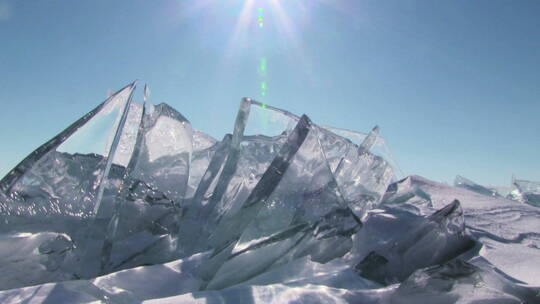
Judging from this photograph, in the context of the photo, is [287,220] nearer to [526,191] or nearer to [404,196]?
[404,196]

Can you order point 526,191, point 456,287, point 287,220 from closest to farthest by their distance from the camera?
point 456,287, point 287,220, point 526,191

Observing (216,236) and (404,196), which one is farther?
(404,196)

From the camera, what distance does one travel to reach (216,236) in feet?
5.37

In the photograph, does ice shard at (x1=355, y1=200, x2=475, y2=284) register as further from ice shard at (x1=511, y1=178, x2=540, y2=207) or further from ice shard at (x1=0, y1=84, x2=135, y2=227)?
ice shard at (x1=511, y1=178, x2=540, y2=207)

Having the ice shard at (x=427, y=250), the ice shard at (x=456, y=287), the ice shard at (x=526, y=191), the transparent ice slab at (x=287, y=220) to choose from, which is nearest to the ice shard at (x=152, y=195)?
the transparent ice slab at (x=287, y=220)

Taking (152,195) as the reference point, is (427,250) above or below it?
below

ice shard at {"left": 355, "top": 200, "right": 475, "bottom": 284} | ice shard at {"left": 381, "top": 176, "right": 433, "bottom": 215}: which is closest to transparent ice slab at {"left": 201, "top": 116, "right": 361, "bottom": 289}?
ice shard at {"left": 355, "top": 200, "right": 475, "bottom": 284}

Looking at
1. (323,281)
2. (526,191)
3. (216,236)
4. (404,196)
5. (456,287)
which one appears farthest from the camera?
(526,191)

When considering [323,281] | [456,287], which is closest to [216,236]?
→ [323,281]

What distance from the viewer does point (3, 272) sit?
4.52ft

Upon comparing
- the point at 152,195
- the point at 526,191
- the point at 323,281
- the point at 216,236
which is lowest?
the point at 323,281

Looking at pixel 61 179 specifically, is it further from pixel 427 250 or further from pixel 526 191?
pixel 526 191

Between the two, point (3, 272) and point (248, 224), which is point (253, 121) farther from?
point (3, 272)

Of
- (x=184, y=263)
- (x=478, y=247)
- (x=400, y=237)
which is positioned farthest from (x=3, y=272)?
(x=478, y=247)
